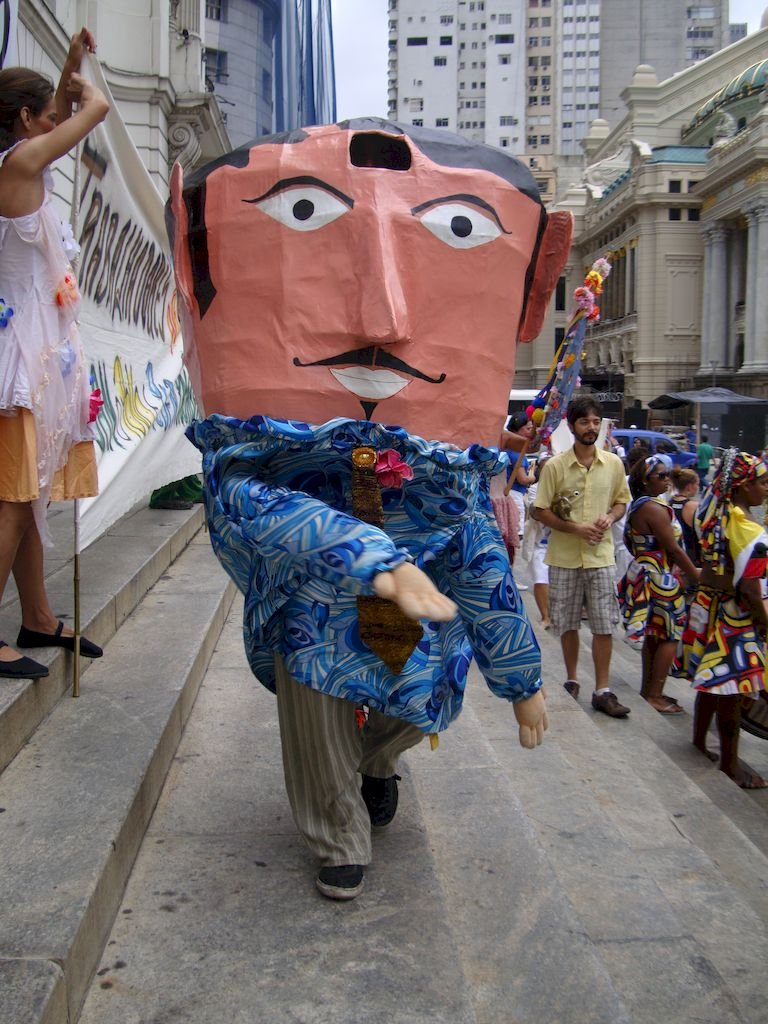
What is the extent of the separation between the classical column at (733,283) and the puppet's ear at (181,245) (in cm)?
4510

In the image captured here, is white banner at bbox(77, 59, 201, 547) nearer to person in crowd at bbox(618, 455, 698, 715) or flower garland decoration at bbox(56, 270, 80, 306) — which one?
flower garland decoration at bbox(56, 270, 80, 306)

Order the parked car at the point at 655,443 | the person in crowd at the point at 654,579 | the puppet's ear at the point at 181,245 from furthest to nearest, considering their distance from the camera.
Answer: the parked car at the point at 655,443, the person in crowd at the point at 654,579, the puppet's ear at the point at 181,245

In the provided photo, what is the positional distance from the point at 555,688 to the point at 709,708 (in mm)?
777

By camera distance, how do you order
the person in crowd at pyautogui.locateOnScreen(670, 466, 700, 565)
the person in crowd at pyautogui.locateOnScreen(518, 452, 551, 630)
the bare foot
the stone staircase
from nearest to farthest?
the stone staircase
the bare foot
the person in crowd at pyautogui.locateOnScreen(670, 466, 700, 565)
the person in crowd at pyautogui.locateOnScreen(518, 452, 551, 630)

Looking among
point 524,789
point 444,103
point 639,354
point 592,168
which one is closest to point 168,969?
point 524,789

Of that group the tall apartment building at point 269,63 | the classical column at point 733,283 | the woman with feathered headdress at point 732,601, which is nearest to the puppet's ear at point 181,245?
the woman with feathered headdress at point 732,601

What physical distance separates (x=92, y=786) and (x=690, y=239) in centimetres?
4949

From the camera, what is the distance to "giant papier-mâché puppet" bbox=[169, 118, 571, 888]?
232cm

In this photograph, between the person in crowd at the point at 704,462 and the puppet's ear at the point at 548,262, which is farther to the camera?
the person in crowd at the point at 704,462

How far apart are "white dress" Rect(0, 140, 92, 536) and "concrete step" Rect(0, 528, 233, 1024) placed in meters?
0.69

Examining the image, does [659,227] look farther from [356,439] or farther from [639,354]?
[356,439]

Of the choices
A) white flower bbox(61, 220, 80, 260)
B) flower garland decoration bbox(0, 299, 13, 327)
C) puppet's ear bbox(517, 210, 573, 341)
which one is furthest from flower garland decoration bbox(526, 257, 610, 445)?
flower garland decoration bbox(0, 299, 13, 327)

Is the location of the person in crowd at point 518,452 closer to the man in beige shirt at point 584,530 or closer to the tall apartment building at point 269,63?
the man in beige shirt at point 584,530

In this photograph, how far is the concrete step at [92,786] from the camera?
1843 mm
